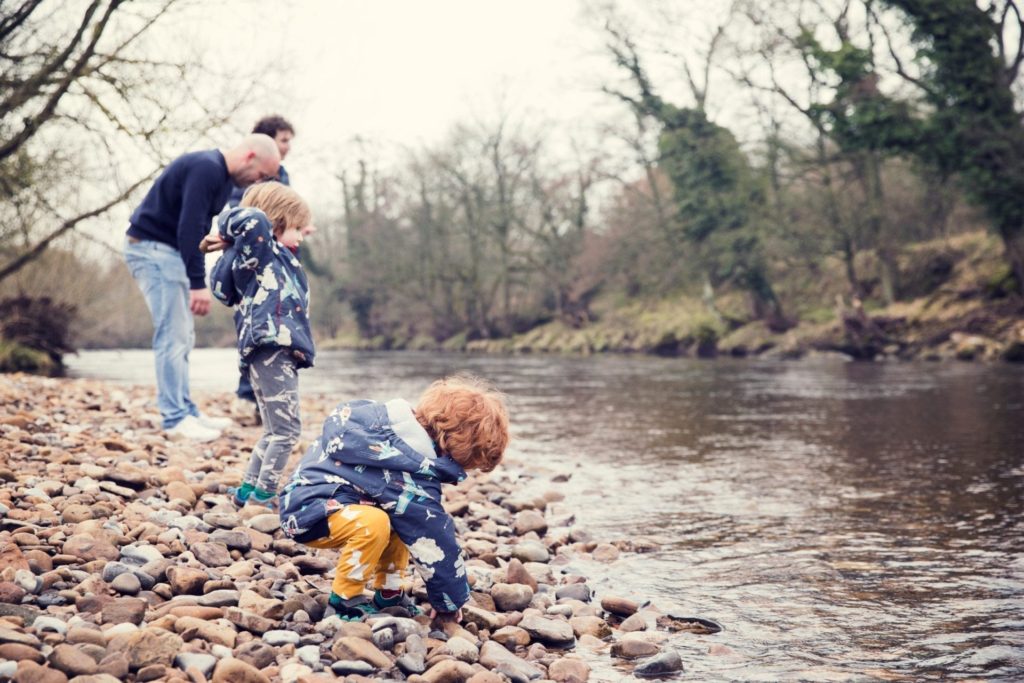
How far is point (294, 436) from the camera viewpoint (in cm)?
371

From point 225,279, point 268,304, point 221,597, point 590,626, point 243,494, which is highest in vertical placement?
point 225,279

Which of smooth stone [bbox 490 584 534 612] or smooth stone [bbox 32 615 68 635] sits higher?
smooth stone [bbox 32 615 68 635]

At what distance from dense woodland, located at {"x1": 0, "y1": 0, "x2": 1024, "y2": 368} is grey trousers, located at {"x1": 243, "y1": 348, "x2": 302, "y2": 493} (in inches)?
230

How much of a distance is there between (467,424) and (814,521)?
2460 millimetres

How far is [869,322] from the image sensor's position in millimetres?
20078

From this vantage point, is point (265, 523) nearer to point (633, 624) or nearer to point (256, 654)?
point (256, 654)

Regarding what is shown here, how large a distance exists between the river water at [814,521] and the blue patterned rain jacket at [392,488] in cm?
62

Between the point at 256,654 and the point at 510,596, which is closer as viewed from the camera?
the point at 256,654

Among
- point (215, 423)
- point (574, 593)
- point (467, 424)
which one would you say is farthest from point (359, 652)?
point (215, 423)

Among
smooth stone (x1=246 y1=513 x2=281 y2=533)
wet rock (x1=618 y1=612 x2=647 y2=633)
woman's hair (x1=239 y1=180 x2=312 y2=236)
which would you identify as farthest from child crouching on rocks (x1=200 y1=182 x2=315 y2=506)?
wet rock (x1=618 y1=612 x2=647 y2=633)

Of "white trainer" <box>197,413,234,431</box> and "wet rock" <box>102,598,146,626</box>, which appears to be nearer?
"wet rock" <box>102,598,146,626</box>

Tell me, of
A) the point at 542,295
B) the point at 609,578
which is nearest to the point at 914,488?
the point at 609,578

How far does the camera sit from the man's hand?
463 cm

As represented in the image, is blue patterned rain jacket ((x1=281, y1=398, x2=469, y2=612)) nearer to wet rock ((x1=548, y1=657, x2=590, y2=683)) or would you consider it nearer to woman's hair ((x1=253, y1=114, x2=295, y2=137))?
wet rock ((x1=548, y1=657, x2=590, y2=683))
